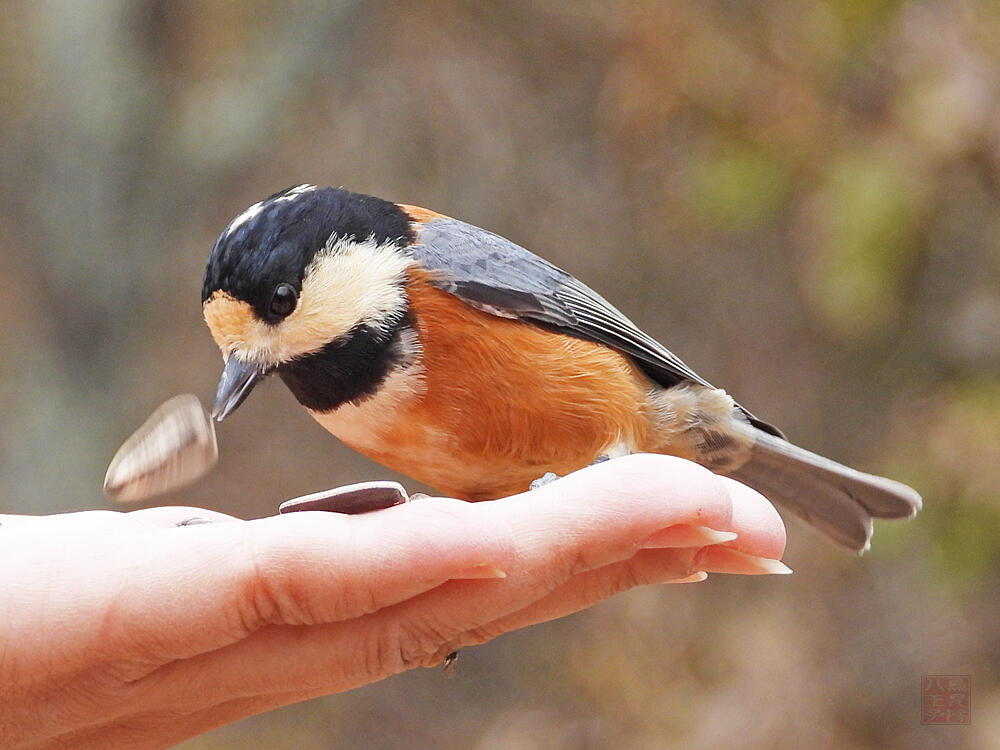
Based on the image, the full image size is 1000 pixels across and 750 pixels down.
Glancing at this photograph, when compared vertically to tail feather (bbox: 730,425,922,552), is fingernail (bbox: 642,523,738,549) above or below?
above

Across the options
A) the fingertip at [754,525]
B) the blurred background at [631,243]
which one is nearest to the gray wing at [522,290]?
the fingertip at [754,525]

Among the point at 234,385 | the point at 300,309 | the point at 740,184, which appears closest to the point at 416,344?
the point at 300,309

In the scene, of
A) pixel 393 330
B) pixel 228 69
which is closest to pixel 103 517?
pixel 393 330

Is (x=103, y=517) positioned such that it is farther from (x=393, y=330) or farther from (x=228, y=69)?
(x=228, y=69)

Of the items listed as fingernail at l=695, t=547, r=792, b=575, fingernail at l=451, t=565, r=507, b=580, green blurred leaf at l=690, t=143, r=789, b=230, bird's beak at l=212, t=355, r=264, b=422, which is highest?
green blurred leaf at l=690, t=143, r=789, b=230

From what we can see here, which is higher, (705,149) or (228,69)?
(228,69)

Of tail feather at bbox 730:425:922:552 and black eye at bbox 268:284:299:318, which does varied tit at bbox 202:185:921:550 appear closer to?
black eye at bbox 268:284:299:318
